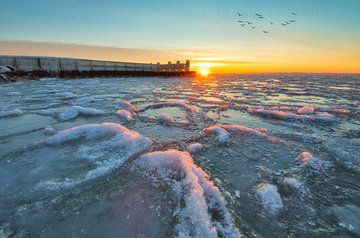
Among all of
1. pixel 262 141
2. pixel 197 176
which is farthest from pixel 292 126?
pixel 197 176

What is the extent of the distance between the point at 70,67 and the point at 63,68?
142 centimetres

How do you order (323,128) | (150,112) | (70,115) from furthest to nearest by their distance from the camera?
(150,112) → (70,115) → (323,128)

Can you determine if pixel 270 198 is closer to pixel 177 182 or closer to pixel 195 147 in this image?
pixel 177 182

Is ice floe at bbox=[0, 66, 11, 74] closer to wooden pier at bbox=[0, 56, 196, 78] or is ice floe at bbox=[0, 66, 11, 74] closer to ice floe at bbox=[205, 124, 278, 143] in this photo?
wooden pier at bbox=[0, 56, 196, 78]

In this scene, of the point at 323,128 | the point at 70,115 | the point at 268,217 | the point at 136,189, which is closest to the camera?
the point at 268,217

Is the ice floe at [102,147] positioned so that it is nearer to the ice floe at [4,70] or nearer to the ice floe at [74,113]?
the ice floe at [74,113]

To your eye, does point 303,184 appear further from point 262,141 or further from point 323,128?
point 323,128

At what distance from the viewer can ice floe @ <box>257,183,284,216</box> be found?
84.2 inches

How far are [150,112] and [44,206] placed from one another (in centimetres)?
492

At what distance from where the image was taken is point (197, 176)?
267 cm

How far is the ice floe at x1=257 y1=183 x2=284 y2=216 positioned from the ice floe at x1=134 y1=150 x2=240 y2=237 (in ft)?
1.64

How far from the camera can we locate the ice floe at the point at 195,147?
11.8 ft

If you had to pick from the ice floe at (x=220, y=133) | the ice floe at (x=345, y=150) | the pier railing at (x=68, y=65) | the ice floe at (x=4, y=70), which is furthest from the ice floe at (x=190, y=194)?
the pier railing at (x=68, y=65)

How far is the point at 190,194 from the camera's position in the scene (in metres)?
2.28
